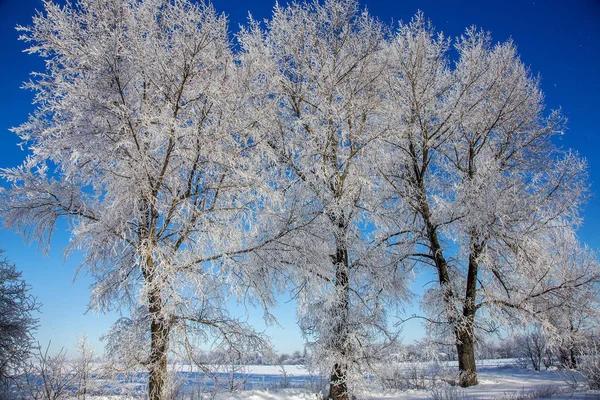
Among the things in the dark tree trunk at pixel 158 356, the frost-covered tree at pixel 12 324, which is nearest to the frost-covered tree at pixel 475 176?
the dark tree trunk at pixel 158 356

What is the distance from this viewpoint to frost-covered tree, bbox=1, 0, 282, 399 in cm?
587

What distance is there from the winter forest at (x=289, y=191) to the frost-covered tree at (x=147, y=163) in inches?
1.6

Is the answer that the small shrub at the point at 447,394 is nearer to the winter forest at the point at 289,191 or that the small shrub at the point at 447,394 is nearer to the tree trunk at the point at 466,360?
the winter forest at the point at 289,191

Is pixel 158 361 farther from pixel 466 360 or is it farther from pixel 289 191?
pixel 466 360

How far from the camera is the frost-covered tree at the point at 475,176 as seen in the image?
9242 millimetres

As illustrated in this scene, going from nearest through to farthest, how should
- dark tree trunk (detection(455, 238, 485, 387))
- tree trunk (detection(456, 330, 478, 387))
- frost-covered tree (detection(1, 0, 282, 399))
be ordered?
frost-covered tree (detection(1, 0, 282, 399)), dark tree trunk (detection(455, 238, 485, 387)), tree trunk (detection(456, 330, 478, 387))

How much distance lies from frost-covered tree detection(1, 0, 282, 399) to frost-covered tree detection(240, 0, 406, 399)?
1.03m

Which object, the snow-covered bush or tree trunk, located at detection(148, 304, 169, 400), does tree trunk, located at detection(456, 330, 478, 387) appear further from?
tree trunk, located at detection(148, 304, 169, 400)

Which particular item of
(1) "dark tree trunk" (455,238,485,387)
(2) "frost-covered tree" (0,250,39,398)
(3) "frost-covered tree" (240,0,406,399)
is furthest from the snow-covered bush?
(2) "frost-covered tree" (0,250,39,398)

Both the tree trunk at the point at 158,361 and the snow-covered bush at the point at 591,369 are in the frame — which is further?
the snow-covered bush at the point at 591,369

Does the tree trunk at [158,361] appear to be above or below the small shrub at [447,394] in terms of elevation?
above

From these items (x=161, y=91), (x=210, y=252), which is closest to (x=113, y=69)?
(x=161, y=91)

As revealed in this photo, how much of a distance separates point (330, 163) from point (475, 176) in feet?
13.3

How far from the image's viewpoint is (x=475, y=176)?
31.1ft
